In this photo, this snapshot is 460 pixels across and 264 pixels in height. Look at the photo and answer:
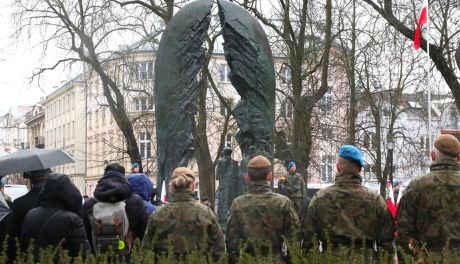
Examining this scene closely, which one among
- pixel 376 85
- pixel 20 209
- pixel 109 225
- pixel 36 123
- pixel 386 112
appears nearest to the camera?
pixel 109 225

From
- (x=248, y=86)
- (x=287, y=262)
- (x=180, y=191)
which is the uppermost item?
(x=248, y=86)

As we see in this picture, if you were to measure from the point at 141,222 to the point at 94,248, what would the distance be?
19.9 inches

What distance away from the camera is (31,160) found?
8.70 meters

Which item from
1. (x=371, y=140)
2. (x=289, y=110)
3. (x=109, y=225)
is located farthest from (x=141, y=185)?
(x=371, y=140)

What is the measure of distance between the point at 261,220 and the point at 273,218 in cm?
10

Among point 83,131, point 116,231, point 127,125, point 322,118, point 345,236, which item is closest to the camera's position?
point 345,236

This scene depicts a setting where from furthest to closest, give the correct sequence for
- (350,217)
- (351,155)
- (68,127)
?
1. (68,127)
2. (351,155)
3. (350,217)

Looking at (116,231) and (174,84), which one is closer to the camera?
(116,231)

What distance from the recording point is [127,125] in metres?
27.1

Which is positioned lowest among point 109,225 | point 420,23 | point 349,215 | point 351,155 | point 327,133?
point 109,225

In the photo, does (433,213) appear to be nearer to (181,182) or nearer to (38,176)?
(181,182)

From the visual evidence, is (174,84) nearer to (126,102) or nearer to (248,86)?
(248,86)

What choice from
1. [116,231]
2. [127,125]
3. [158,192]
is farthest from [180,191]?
[127,125]

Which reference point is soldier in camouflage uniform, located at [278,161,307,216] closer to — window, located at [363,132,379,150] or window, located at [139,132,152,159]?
window, located at [139,132,152,159]
